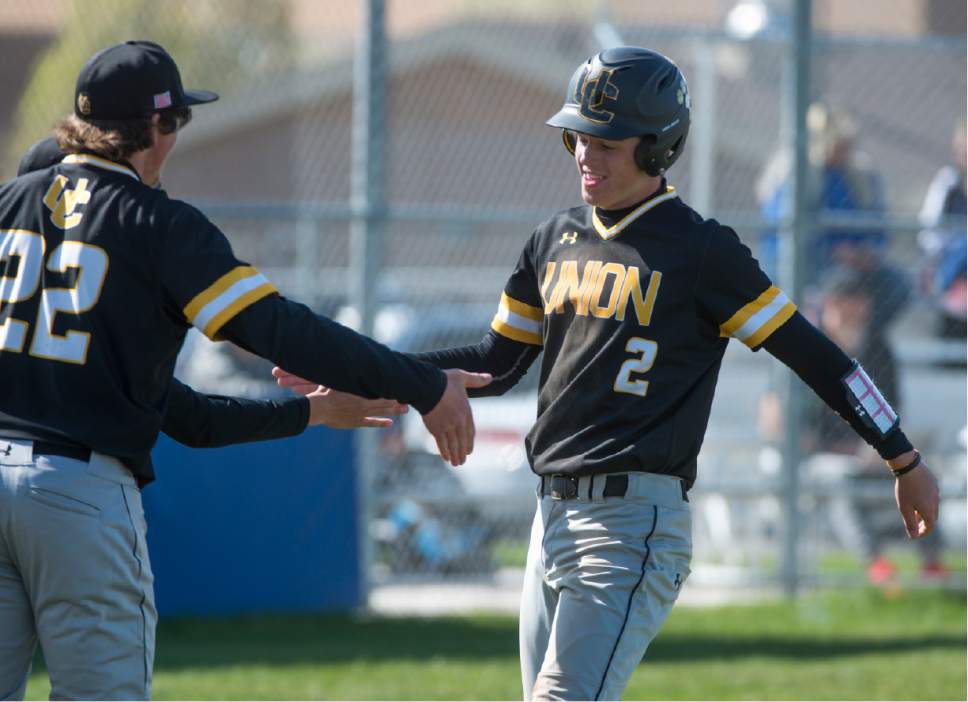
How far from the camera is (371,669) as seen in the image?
725 centimetres

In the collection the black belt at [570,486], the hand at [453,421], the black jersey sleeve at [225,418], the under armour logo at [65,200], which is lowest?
the black belt at [570,486]

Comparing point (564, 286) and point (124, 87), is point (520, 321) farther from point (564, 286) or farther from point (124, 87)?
point (124, 87)

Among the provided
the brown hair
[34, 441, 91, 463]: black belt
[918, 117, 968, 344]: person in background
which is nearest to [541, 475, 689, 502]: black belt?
[34, 441, 91, 463]: black belt

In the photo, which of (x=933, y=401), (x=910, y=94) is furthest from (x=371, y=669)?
(x=910, y=94)

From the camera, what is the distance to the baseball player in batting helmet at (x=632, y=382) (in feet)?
13.1

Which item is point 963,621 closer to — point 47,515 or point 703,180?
point 703,180

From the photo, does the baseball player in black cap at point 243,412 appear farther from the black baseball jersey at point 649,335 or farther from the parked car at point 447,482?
the parked car at point 447,482

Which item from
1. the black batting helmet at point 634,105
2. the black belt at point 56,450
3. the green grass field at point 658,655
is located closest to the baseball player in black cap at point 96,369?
the black belt at point 56,450

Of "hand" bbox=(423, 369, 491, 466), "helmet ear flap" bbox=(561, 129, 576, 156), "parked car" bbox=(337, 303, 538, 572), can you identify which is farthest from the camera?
"parked car" bbox=(337, 303, 538, 572)

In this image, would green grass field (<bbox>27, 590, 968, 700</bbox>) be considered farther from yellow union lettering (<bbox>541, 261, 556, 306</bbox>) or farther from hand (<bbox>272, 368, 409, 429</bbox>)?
yellow union lettering (<bbox>541, 261, 556, 306</bbox>)

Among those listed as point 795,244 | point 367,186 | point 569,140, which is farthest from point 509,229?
point 569,140

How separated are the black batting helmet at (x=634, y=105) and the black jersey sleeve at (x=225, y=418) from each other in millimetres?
1175

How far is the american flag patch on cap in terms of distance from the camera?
3.79 metres

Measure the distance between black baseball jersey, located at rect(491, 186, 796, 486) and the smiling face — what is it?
52 millimetres
